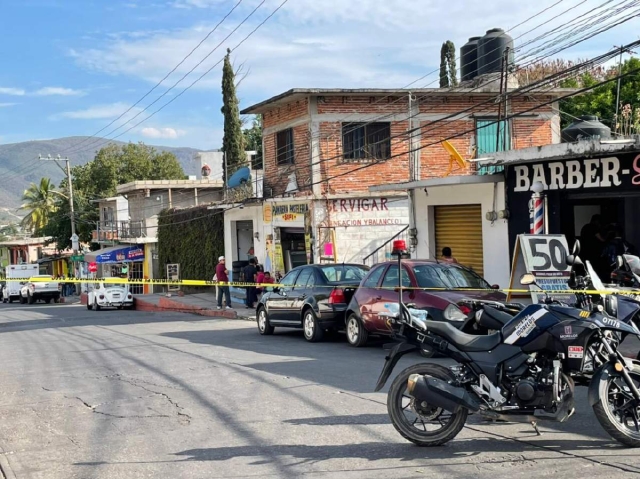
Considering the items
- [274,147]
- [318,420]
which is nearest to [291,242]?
[274,147]

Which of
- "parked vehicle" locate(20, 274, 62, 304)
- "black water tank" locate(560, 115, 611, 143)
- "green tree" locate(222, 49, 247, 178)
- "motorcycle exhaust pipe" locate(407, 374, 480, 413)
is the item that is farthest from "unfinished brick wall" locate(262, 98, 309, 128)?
"parked vehicle" locate(20, 274, 62, 304)

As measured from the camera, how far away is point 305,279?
17.5 meters

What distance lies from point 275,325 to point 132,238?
3490 cm

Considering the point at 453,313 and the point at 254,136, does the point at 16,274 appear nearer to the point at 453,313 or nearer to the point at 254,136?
the point at 254,136

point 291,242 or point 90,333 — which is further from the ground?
point 291,242

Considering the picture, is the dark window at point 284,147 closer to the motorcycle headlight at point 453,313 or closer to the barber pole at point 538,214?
the barber pole at point 538,214

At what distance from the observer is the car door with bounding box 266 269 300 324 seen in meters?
17.8

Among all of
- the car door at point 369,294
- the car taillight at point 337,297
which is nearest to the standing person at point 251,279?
the car taillight at point 337,297

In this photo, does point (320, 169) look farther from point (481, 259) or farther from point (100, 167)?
point (100, 167)

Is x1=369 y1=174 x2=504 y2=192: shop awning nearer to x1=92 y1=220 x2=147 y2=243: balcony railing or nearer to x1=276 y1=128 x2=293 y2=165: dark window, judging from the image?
x1=276 y1=128 x2=293 y2=165: dark window

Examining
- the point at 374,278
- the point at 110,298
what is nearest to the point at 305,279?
the point at 374,278

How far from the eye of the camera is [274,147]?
102 feet

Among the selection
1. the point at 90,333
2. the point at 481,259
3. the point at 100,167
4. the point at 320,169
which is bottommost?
the point at 90,333

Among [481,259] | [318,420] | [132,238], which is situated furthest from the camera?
[132,238]
